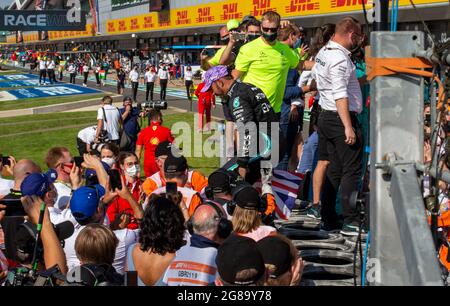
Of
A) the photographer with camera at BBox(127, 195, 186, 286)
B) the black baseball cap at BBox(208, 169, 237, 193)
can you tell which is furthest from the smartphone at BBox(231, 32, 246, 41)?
the photographer with camera at BBox(127, 195, 186, 286)

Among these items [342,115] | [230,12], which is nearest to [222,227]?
[342,115]

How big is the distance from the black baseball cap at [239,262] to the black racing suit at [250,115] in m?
3.26

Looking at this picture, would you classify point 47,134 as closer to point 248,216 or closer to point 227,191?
point 227,191

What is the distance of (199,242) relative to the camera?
13.0 ft

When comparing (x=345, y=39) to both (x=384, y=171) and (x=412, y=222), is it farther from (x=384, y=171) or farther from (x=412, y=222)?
(x=412, y=222)

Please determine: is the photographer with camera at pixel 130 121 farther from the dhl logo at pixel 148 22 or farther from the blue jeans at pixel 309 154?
the dhl logo at pixel 148 22

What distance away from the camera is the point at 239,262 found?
2992 mm

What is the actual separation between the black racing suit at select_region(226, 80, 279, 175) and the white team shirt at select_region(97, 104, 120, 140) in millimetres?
5669

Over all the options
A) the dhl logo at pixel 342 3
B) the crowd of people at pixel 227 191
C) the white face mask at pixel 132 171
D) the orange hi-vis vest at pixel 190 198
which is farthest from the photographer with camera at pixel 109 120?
the dhl logo at pixel 342 3

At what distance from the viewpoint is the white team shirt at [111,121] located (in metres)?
11.7

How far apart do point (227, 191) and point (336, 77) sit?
133cm

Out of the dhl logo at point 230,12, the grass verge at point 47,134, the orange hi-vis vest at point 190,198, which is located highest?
the dhl logo at point 230,12

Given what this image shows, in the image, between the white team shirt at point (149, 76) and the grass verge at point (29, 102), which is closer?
the grass verge at point (29, 102)

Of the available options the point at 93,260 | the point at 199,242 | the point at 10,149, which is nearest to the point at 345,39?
the point at 199,242
